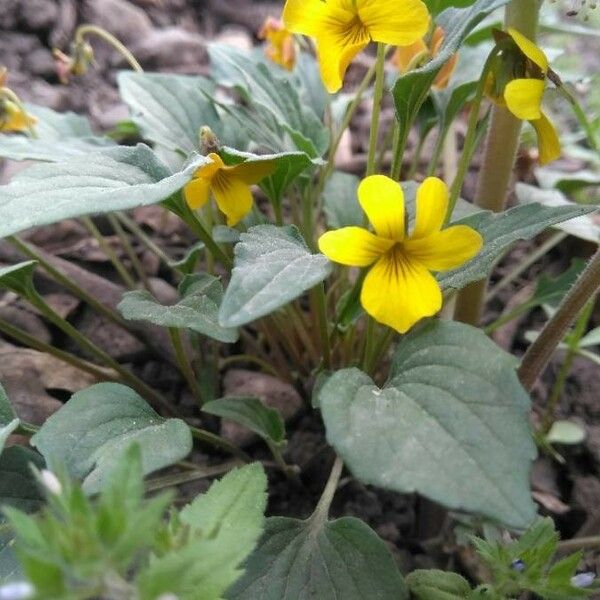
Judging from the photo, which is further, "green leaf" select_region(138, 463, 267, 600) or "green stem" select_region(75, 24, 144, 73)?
"green stem" select_region(75, 24, 144, 73)

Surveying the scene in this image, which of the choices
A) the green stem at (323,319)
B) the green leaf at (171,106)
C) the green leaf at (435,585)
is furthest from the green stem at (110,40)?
the green leaf at (435,585)

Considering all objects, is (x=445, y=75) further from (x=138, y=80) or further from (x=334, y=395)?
(x=334, y=395)

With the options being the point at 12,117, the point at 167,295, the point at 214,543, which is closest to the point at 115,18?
the point at 12,117

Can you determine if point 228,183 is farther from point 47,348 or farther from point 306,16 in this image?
point 47,348

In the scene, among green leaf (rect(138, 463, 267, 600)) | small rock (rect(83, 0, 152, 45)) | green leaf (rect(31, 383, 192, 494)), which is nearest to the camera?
green leaf (rect(138, 463, 267, 600))

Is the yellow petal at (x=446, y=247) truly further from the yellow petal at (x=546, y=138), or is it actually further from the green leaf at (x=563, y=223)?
the green leaf at (x=563, y=223)

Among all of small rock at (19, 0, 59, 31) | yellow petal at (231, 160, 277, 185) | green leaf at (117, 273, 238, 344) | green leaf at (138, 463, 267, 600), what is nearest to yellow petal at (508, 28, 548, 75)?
yellow petal at (231, 160, 277, 185)

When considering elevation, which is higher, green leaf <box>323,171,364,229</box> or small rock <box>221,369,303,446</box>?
green leaf <box>323,171,364,229</box>

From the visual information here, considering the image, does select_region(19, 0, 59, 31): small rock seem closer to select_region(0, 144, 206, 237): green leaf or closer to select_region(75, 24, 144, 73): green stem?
select_region(75, 24, 144, 73): green stem
